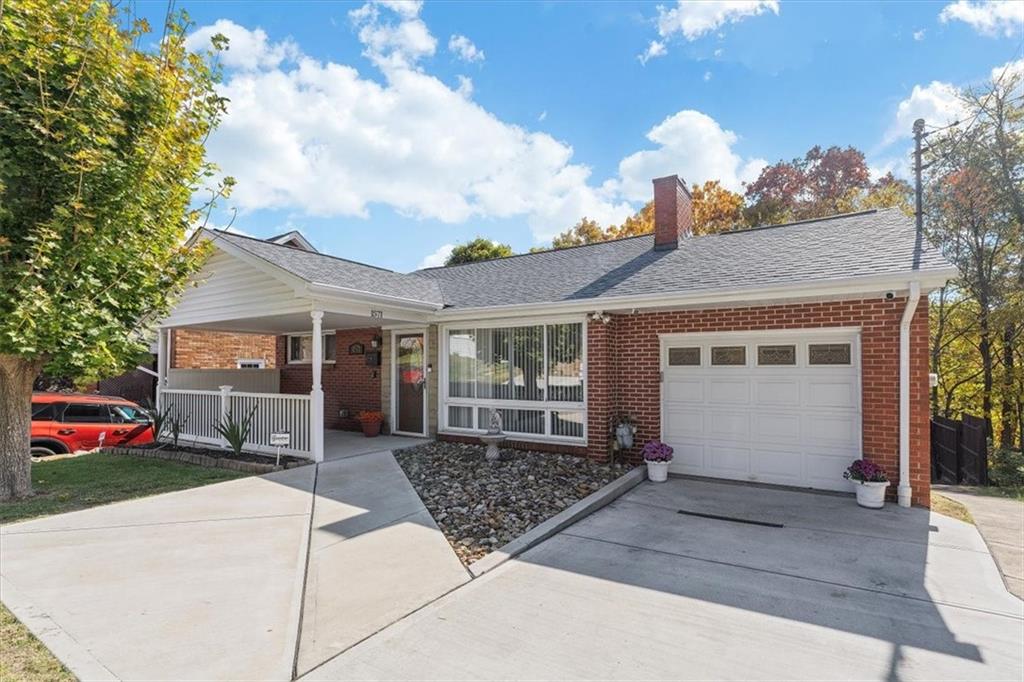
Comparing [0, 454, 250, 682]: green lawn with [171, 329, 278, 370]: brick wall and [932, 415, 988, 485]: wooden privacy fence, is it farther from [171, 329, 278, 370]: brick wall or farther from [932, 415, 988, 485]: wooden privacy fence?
[932, 415, 988, 485]: wooden privacy fence

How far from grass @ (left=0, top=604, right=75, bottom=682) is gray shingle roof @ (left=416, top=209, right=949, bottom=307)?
286 inches

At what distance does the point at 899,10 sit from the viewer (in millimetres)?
8172

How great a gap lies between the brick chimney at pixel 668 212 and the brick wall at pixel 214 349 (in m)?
11.2

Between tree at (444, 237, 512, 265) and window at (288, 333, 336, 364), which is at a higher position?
tree at (444, 237, 512, 265)

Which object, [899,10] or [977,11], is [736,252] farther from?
[977,11]

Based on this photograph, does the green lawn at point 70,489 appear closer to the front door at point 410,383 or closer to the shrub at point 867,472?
the front door at point 410,383

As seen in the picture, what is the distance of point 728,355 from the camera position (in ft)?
25.7

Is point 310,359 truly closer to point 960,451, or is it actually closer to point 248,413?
point 248,413

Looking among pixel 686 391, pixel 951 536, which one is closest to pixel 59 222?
pixel 686 391

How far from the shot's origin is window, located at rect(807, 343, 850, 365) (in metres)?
A: 6.99

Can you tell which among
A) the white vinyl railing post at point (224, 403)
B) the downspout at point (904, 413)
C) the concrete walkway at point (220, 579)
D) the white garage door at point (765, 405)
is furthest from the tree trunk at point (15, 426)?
the downspout at point (904, 413)

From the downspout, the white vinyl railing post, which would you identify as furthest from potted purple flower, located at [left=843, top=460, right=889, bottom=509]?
the white vinyl railing post

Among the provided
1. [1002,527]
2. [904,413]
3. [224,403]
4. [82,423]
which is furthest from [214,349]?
[1002,527]

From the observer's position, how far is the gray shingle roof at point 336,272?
8906mm
